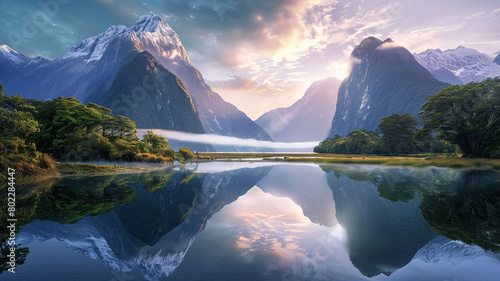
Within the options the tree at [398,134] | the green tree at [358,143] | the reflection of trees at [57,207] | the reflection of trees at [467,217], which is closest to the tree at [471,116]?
the reflection of trees at [467,217]

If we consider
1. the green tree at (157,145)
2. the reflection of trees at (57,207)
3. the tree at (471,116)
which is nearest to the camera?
the reflection of trees at (57,207)

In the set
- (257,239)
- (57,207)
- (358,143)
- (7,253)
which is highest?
(358,143)

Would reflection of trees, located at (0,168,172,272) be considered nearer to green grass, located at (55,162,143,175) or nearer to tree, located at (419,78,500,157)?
green grass, located at (55,162,143,175)

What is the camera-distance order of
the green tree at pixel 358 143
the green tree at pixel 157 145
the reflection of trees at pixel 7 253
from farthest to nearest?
the green tree at pixel 358 143
the green tree at pixel 157 145
the reflection of trees at pixel 7 253

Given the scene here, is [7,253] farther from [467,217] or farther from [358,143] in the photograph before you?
[358,143]

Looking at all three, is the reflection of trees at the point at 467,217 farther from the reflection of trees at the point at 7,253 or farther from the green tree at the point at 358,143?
the green tree at the point at 358,143

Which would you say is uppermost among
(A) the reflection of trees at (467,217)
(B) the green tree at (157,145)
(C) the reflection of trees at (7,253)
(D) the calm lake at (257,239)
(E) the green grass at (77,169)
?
(B) the green tree at (157,145)

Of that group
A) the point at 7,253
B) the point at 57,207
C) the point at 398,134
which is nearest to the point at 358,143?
the point at 398,134
